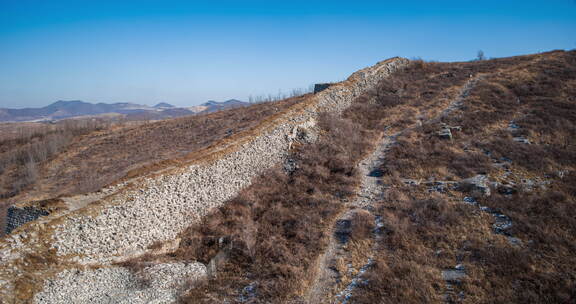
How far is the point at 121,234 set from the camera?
31.3 feet

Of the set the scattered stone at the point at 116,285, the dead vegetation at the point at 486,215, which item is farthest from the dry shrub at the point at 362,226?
the scattered stone at the point at 116,285

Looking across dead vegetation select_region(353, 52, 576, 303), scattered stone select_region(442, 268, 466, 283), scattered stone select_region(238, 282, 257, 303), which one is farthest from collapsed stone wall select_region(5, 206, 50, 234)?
scattered stone select_region(442, 268, 466, 283)

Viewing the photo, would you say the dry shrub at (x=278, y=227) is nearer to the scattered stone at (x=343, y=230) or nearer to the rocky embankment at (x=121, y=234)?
the scattered stone at (x=343, y=230)

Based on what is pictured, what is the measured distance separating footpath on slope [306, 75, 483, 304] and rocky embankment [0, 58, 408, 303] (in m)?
4.17

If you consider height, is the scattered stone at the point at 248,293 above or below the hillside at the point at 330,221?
below

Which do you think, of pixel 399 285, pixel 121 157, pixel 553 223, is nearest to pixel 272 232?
pixel 399 285

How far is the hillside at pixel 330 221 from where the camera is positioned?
7.47 metres

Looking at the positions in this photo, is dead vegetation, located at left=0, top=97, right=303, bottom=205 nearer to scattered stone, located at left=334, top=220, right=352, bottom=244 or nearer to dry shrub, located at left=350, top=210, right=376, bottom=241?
scattered stone, located at left=334, top=220, right=352, bottom=244

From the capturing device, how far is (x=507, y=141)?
Result: 1540 cm

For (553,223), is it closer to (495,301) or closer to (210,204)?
(495,301)

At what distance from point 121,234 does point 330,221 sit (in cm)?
773

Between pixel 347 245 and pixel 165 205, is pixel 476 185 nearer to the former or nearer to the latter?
pixel 347 245

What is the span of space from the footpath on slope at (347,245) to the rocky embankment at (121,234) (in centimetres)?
417

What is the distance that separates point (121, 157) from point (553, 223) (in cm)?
3157
